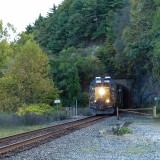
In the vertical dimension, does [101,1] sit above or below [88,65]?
above

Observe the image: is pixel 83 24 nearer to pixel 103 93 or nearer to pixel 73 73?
pixel 73 73

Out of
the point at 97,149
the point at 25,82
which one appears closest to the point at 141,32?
the point at 25,82

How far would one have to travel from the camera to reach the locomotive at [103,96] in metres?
39.1

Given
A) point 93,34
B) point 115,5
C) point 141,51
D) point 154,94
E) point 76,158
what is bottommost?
point 76,158

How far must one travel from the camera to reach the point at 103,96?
129ft

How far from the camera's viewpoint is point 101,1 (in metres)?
88.0

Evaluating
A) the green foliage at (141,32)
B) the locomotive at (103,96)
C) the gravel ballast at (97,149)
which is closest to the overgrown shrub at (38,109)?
the locomotive at (103,96)

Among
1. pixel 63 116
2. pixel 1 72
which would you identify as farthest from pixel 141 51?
pixel 1 72

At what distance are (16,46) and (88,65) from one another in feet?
42.3

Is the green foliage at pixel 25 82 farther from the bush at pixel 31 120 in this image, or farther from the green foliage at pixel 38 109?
the bush at pixel 31 120

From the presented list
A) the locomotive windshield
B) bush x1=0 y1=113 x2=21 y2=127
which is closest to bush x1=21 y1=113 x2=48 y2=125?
bush x1=0 y1=113 x2=21 y2=127

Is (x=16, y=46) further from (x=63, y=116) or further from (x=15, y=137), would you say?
(x=15, y=137)

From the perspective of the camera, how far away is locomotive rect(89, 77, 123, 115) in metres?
39.1

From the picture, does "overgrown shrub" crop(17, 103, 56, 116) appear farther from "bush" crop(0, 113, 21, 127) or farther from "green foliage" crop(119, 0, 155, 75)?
"green foliage" crop(119, 0, 155, 75)
